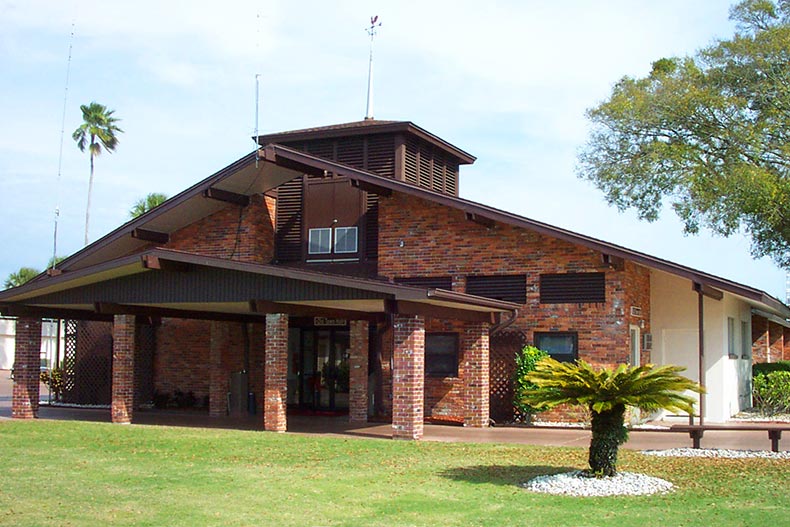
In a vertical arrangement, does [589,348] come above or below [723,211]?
below

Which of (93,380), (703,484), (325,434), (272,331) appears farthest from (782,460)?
(93,380)

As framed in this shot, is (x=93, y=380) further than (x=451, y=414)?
Yes

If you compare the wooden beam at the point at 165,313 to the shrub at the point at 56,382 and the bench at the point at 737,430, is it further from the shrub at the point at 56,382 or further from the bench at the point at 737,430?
the bench at the point at 737,430

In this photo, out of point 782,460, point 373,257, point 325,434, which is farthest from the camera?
point 373,257

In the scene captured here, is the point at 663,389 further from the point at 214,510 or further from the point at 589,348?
the point at 589,348

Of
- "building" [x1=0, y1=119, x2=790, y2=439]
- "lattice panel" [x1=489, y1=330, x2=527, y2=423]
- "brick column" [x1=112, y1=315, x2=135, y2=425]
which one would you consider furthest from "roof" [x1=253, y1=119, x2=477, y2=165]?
"brick column" [x1=112, y1=315, x2=135, y2=425]

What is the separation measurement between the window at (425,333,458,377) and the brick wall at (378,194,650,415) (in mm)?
224

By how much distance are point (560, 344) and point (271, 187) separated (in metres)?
8.16

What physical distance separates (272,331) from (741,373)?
12274 millimetres

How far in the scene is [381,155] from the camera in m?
22.7

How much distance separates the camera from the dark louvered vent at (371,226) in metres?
21.9

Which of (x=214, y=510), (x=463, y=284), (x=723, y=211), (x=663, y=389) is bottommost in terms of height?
(x=214, y=510)

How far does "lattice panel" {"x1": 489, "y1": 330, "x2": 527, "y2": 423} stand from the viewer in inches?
784

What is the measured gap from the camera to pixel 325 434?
17391 millimetres
